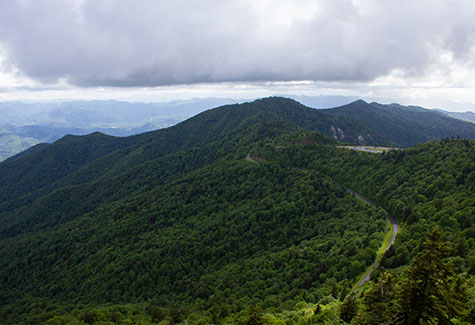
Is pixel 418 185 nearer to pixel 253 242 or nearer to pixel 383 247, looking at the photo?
pixel 383 247

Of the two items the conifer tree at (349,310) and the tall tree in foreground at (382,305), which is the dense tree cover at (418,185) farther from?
the tall tree in foreground at (382,305)

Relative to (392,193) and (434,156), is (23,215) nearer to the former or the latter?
(392,193)

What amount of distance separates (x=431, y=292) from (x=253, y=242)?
78.2m

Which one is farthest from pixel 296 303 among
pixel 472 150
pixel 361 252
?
pixel 472 150

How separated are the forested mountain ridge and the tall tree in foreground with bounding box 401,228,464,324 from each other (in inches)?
34.6

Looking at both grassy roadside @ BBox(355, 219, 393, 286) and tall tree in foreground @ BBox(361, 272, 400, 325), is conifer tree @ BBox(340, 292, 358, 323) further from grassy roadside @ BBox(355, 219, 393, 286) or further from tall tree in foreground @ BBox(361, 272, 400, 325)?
grassy roadside @ BBox(355, 219, 393, 286)

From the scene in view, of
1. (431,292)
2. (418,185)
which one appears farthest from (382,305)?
(418,185)

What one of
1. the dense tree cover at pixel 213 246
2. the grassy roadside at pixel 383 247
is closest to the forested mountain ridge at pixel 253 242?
the dense tree cover at pixel 213 246

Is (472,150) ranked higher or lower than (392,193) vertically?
higher

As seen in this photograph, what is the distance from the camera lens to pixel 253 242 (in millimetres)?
95938

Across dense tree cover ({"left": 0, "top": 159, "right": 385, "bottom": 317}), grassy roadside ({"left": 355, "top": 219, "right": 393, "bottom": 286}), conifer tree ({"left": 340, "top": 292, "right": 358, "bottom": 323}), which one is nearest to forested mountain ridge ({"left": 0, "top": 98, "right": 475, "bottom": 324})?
conifer tree ({"left": 340, "top": 292, "right": 358, "bottom": 323})

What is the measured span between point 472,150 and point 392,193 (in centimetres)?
2970

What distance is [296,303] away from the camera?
53.4 m

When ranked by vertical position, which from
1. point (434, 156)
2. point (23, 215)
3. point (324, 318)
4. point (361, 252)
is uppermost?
point (434, 156)
